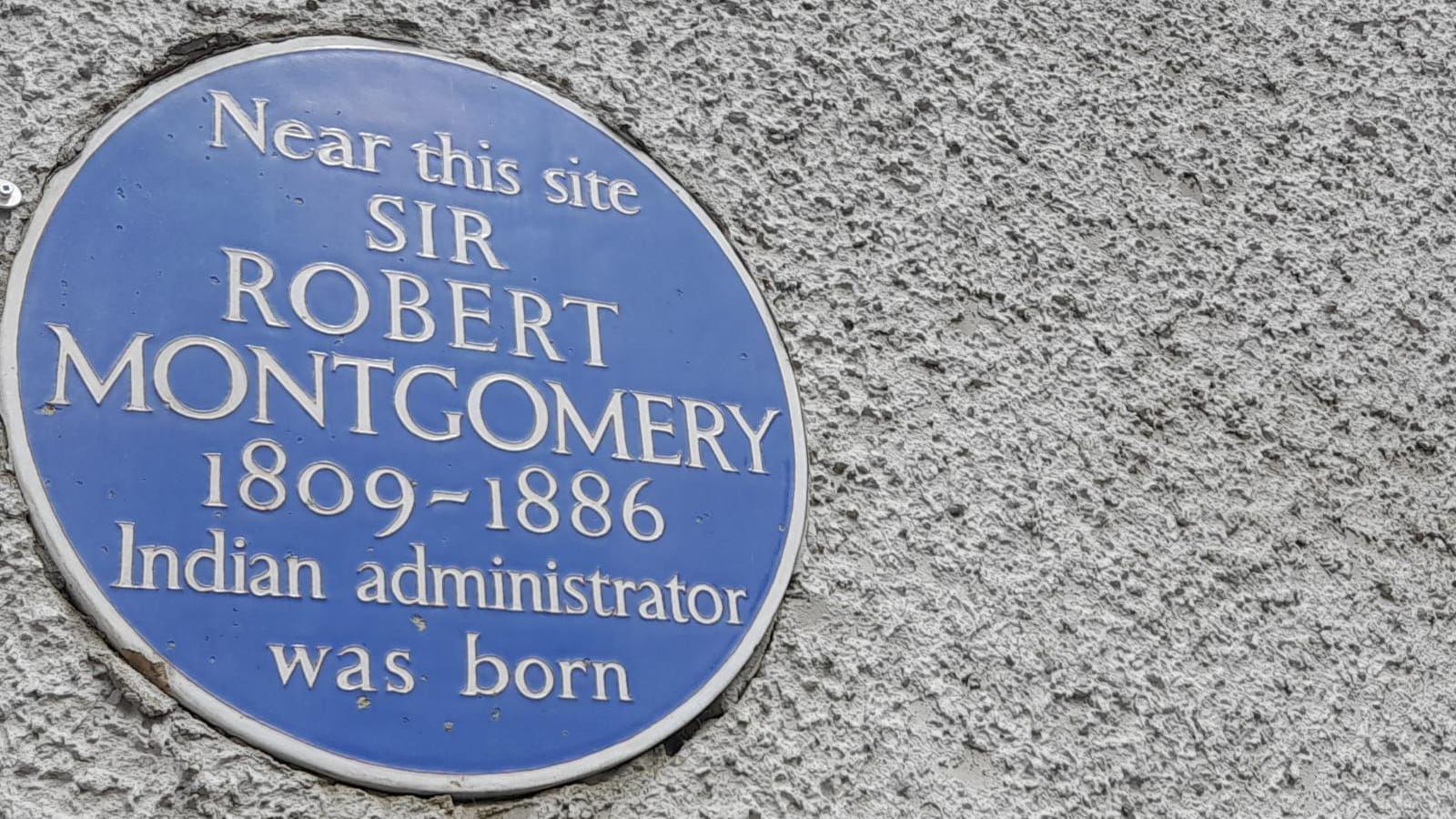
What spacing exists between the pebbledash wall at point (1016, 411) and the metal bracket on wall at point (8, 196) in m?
0.03

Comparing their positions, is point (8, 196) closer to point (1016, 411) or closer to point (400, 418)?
point (400, 418)

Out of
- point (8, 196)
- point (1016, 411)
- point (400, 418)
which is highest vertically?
point (8, 196)

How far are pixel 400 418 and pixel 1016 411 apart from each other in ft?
2.92

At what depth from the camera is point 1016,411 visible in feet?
7.30

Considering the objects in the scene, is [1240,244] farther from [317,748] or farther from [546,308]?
[317,748]

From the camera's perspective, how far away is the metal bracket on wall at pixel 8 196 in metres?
1.78

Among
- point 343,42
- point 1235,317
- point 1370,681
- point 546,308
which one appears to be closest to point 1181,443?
point 1235,317

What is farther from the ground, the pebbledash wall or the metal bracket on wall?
the metal bracket on wall

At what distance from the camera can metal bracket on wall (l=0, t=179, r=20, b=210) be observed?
178cm

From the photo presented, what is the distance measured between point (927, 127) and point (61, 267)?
1.27 m

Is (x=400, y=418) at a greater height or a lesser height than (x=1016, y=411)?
greater

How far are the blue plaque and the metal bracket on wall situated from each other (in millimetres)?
32

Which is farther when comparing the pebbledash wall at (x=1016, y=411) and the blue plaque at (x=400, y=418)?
the pebbledash wall at (x=1016, y=411)

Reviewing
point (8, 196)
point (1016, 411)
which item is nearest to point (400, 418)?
point (8, 196)
